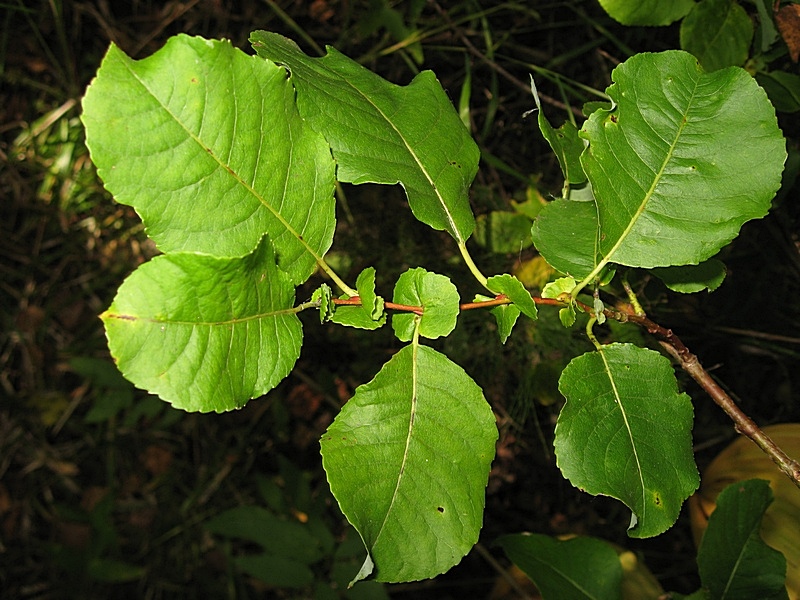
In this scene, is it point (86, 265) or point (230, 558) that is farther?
point (86, 265)

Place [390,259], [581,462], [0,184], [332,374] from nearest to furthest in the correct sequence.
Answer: [581,462], [390,259], [332,374], [0,184]

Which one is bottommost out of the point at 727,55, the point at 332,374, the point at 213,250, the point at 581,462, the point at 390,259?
the point at 332,374

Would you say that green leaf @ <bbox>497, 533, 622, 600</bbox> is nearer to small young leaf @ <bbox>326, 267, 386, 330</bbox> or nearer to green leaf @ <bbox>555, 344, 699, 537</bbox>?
green leaf @ <bbox>555, 344, 699, 537</bbox>

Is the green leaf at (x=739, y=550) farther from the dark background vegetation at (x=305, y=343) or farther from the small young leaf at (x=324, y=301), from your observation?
the small young leaf at (x=324, y=301)

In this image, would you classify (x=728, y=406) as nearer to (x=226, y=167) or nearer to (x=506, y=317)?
(x=506, y=317)

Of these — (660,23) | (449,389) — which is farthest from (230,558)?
(660,23)

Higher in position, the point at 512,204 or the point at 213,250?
the point at 213,250

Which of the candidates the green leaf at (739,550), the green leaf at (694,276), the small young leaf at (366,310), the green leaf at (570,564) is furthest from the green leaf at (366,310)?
the green leaf at (739,550)

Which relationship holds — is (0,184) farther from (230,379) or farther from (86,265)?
(230,379)
